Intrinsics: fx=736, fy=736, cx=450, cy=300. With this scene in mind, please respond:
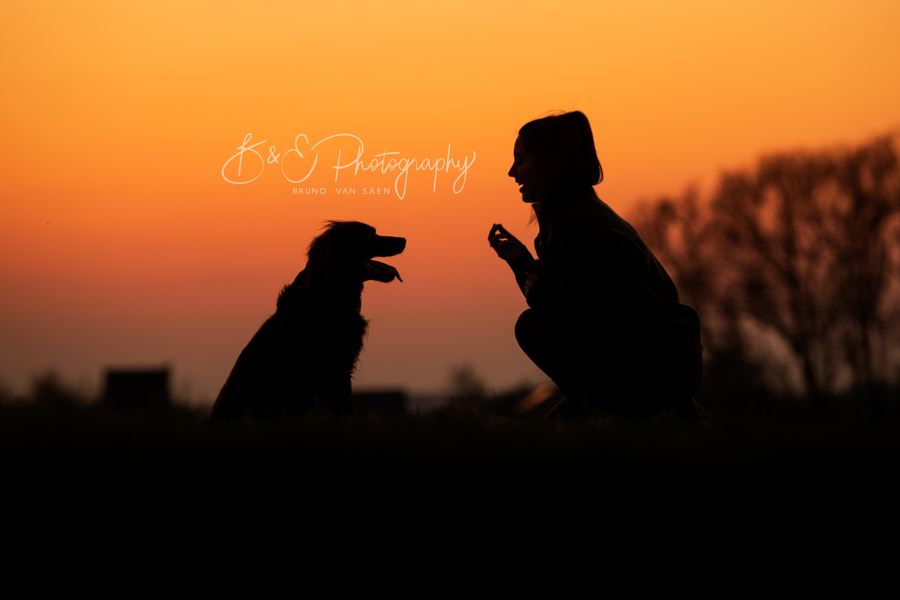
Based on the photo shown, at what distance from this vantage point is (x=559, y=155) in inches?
148

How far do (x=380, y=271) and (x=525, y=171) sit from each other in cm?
214

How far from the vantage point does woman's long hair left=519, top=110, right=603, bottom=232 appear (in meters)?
3.74

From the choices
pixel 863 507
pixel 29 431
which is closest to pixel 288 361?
pixel 29 431

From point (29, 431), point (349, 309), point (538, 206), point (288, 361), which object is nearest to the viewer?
point (29, 431)

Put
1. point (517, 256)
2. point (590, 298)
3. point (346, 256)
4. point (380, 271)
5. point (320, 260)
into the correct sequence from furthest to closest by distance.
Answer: point (380, 271)
point (346, 256)
point (320, 260)
point (517, 256)
point (590, 298)

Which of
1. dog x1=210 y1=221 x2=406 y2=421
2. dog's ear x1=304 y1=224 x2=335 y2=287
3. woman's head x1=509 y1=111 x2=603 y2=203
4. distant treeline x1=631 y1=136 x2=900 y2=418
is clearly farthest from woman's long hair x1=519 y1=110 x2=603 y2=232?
distant treeline x1=631 y1=136 x2=900 y2=418

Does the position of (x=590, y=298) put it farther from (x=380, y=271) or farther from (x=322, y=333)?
(x=380, y=271)

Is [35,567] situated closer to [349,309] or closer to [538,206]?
[538,206]

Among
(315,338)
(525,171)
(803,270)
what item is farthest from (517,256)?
(803,270)

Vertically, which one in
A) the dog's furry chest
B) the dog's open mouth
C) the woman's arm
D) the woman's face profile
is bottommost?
the dog's furry chest

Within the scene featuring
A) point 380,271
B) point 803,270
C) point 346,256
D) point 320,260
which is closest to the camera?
point 320,260

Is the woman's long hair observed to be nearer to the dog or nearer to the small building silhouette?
the dog

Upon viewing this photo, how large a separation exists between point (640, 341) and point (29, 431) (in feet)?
8.35

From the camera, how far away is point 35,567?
187 centimetres
